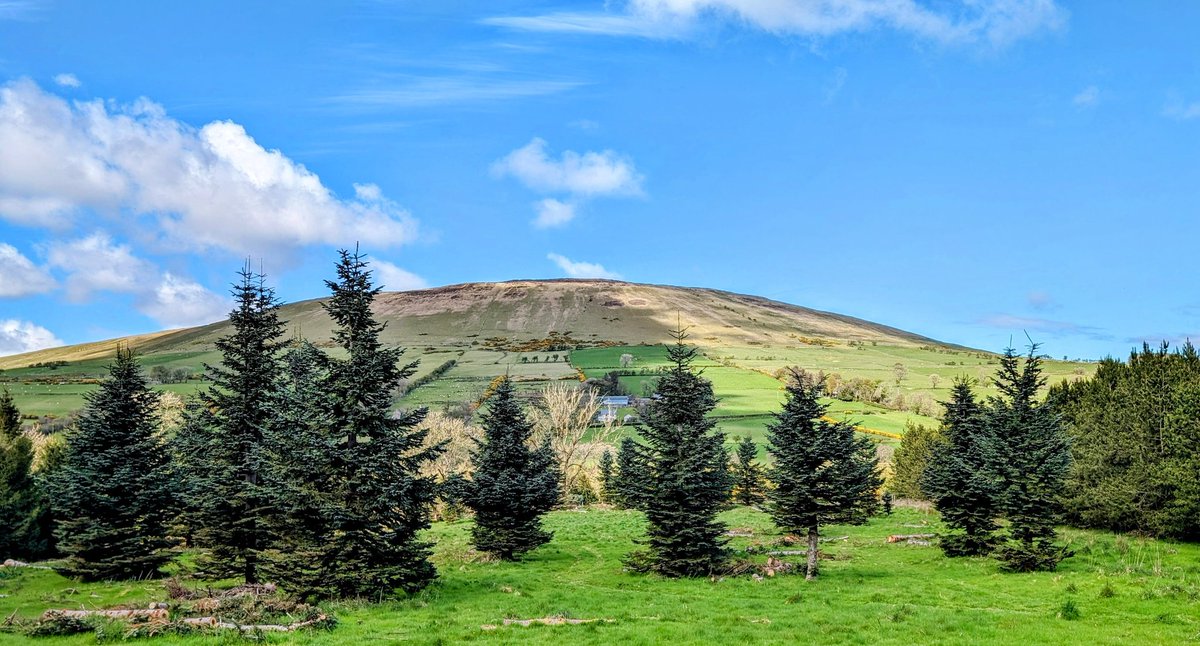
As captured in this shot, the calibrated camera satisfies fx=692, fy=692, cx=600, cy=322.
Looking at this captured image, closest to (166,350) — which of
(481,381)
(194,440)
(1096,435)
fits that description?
(481,381)

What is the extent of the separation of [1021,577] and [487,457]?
26045mm

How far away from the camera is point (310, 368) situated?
2833cm

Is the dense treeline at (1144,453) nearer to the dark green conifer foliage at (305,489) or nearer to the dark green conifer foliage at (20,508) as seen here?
the dark green conifer foliage at (305,489)

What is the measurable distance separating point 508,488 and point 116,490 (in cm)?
1835

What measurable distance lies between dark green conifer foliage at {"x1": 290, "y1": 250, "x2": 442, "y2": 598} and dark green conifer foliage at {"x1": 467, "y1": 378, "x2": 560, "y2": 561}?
30.4 feet

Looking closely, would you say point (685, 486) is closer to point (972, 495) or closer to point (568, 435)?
point (972, 495)

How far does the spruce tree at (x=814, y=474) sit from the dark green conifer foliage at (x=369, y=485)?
15.0m

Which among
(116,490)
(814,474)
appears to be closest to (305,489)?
(116,490)

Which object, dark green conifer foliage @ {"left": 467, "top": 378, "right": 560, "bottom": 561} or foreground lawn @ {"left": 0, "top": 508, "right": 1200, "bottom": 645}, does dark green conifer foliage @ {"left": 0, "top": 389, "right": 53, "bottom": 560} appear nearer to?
foreground lawn @ {"left": 0, "top": 508, "right": 1200, "bottom": 645}

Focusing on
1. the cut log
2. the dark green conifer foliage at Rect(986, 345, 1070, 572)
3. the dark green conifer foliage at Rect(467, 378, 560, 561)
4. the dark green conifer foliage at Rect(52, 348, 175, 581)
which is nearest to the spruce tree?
the dark green conifer foliage at Rect(986, 345, 1070, 572)

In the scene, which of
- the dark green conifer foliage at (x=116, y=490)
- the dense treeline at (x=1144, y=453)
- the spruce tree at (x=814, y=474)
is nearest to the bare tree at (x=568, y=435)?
the dark green conifer foliage at (x=116, y=490)

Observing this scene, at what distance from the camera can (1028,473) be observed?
33.1 metres

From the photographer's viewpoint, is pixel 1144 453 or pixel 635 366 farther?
pixel 635 366

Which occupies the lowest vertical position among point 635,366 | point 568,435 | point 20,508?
point 20,508
